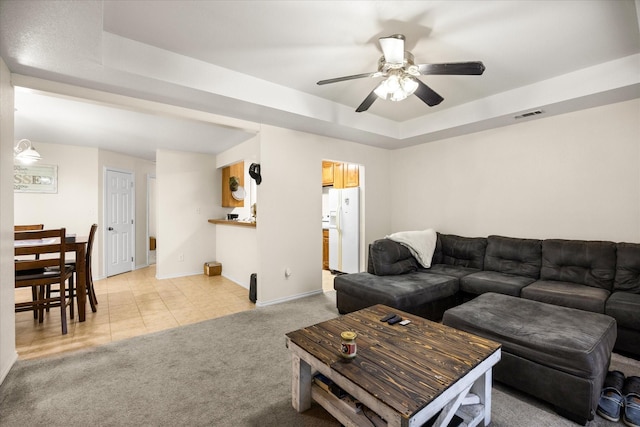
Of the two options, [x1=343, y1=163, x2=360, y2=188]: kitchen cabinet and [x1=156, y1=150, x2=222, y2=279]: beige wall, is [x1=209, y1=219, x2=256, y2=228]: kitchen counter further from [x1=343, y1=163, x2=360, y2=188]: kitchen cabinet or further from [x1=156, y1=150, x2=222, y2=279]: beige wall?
[x1=343, y1=163, x2=360, y2=188]: kitchen cabinet

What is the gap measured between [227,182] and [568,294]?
5269mm

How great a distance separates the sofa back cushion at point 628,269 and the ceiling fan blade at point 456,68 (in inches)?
91.5

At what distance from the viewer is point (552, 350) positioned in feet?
5.44

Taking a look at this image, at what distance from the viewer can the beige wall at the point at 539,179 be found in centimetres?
290

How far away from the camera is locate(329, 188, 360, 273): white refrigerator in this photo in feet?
15.7

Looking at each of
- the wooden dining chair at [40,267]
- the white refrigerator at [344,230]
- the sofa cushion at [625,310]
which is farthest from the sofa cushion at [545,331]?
the wooden dining chair at [40,267]

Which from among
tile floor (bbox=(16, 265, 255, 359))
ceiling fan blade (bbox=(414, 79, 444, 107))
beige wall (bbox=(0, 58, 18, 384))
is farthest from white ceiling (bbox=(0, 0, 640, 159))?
tile floor (bbox=(16, 265, 255, 359))

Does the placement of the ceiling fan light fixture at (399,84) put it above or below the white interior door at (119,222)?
above

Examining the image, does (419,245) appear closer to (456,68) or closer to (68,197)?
(456,68)

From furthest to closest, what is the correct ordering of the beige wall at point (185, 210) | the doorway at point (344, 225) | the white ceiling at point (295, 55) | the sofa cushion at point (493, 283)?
the beige wall at point (185, 210), the doorway at point (344, 225), the sofa cushion at point (493, 283), the white ceiling at point (295, 55)

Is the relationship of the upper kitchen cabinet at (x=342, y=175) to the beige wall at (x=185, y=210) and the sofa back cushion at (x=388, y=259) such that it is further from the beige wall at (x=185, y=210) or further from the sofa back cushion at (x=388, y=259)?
the beige wall at (x=185, y=210)

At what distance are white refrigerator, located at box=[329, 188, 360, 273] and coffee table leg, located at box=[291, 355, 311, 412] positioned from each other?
312cm

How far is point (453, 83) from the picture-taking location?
299 centimetres

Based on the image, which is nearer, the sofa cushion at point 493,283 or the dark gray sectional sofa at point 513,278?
the dark gray sectional sofa at point 513,278
